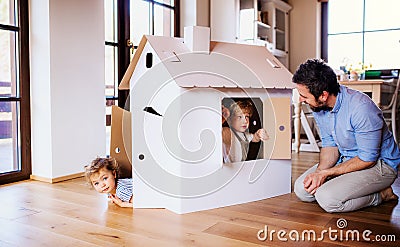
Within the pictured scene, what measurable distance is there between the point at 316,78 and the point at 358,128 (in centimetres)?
29

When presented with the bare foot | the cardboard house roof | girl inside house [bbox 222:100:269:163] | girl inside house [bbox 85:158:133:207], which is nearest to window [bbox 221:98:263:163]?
girl inside house [bbox 222:100:269:163]

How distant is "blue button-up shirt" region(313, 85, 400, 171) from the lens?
6.09 ft

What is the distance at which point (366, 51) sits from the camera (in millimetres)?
4766

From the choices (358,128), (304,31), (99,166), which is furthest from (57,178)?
(304,31)

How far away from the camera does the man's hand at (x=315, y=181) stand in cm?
196

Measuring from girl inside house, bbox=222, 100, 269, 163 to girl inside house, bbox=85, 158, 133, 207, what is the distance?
0.50 meters

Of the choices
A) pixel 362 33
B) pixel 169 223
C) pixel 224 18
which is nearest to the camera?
pixel 169 223

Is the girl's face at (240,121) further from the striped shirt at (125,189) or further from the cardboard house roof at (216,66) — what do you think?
the striped shirt at (125,189)

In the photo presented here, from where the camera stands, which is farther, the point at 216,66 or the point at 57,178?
the point at 57,178

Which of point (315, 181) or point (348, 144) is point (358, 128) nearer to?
point (348, 144)

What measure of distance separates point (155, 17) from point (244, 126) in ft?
6.06

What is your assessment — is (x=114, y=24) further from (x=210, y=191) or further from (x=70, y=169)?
(x=210, y=191)

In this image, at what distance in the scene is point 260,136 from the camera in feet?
7.06

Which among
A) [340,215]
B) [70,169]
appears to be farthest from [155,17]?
[340,215]
